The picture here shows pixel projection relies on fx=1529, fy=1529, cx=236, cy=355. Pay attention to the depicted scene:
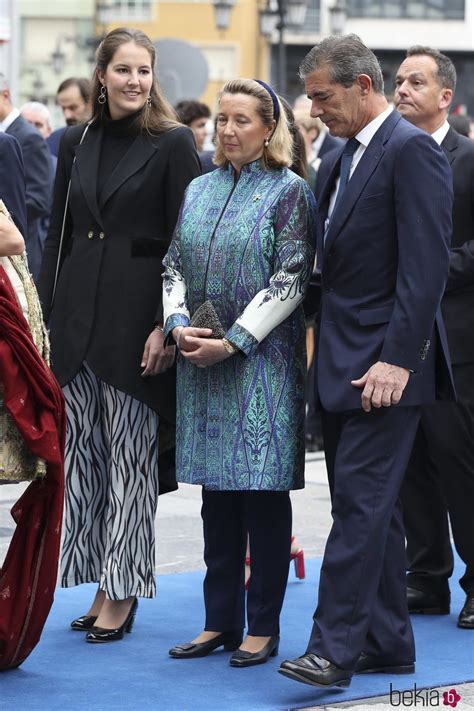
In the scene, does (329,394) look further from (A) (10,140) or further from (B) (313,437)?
(B) (313,437)

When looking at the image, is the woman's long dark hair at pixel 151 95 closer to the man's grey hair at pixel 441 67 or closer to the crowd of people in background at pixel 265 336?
the crowd of people in background at pixel 265 336

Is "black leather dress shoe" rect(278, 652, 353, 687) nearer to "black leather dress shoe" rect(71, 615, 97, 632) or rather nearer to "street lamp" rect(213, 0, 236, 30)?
"black leather dress shoe" rect(71, 615, 97, 632)

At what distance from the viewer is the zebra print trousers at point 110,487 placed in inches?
215

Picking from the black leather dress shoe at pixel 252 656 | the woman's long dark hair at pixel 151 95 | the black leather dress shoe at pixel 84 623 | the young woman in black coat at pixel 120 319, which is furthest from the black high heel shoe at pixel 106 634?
the woman's long dark hair at pixel 151 95

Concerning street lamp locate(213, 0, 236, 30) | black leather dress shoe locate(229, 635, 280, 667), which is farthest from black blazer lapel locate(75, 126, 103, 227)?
street lamp locate(213, 0, 236, 30)

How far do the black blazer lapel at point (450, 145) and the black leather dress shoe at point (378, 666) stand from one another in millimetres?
1924

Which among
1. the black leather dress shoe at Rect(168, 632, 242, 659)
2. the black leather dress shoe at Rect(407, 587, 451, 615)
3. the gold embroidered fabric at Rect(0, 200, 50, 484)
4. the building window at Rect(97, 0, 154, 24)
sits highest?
the building window at Rect(97, 0, 154, 24)

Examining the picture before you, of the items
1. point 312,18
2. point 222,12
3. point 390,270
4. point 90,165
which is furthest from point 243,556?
point 312,18

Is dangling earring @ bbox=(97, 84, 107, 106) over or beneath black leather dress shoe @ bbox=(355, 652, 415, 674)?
over

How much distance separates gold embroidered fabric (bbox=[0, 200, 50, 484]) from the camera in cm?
468

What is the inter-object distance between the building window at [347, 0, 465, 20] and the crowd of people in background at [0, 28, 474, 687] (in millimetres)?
51271

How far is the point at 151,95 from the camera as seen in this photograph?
5.56 metres

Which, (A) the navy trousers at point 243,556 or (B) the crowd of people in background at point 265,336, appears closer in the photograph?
(B) the crowd of people in background at point 265,336

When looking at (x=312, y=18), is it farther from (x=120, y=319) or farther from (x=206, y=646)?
(x=206, y=646)
